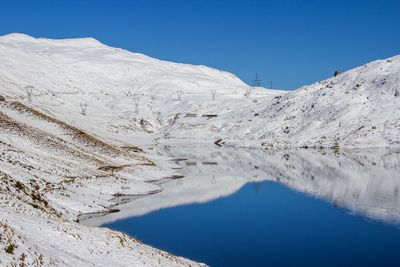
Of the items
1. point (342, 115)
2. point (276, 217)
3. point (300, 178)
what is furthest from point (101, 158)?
point (342, 115)

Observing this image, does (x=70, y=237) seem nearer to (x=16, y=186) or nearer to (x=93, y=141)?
(x=16, y=186)

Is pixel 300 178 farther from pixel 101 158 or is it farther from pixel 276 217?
pixel 276 217

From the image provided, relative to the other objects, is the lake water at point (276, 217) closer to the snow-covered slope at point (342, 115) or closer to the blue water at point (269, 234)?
the blue water at point (269, 234)

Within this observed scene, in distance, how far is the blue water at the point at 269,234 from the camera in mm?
38969

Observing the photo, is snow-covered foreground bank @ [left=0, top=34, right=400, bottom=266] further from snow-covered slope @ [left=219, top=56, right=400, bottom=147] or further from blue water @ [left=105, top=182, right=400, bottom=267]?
blue water @ [left=105, top=182, right=400, bottom=267]

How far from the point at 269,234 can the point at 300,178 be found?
43552 millimetres

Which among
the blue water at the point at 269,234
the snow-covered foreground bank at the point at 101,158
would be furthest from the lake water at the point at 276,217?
the snow-covered foreground bank at the point at 101,158

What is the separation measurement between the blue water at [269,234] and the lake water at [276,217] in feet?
0.24

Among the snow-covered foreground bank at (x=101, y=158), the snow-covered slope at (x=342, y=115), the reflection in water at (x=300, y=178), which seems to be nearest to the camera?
the snow-covered foreground bank at (x=101, y=158)

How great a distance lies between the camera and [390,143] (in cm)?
14625

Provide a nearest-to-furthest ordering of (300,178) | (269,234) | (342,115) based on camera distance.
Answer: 1. (269,234)
2. (300,178)
3. (342,115)

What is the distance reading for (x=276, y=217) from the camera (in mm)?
56656

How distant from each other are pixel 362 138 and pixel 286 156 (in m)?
33.1

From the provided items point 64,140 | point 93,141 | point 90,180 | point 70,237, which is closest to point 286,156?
point 93,141
